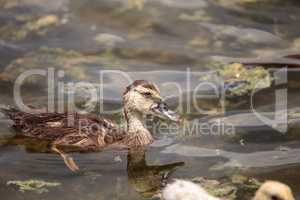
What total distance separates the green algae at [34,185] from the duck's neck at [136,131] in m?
1.47

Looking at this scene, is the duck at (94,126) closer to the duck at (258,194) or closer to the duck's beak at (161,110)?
the duck's beak at (161,110)

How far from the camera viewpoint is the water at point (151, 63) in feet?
26.6

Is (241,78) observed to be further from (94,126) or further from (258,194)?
(258,194)

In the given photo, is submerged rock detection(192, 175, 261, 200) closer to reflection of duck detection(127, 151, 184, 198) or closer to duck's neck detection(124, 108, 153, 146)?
reflection of duck detection(127, 151, 184, 198)

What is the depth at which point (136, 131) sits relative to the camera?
9141mm

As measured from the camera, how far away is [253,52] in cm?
1173

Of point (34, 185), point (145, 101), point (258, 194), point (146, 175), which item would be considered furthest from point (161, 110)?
point (258, 194)

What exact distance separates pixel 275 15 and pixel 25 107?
5349 mm

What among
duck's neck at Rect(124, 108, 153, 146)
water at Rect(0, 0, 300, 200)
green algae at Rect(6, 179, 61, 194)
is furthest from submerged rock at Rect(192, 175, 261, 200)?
green algae at Rect(6, 179, 61, 194)

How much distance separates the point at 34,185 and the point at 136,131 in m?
1.77

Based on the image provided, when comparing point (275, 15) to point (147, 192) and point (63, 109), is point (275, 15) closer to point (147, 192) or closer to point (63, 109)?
point (63, 109)

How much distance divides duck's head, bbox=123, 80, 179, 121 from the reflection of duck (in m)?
0.73

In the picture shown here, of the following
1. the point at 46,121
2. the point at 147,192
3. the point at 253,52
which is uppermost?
the point at 253,52

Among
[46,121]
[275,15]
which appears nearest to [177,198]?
[46,121]
